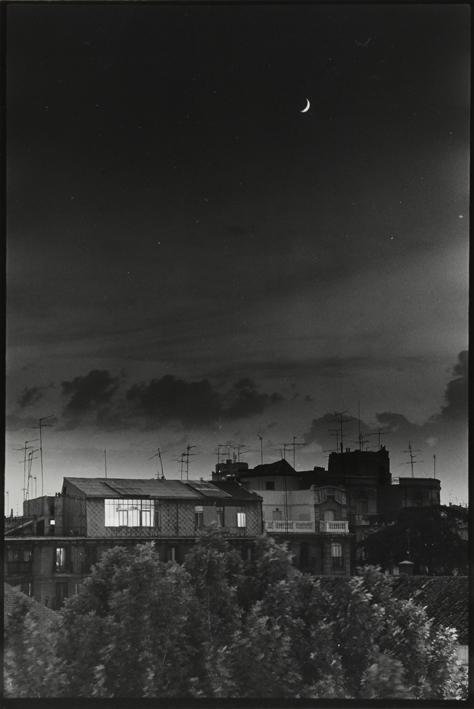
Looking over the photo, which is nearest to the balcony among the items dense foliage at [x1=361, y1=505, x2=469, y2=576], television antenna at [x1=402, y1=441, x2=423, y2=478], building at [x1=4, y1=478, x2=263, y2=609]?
dense foliage at [x1=361, y1=505, x2=469, y2=576]

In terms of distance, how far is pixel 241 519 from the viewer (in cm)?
570

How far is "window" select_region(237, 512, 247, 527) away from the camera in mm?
5688

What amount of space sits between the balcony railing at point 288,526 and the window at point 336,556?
20cm

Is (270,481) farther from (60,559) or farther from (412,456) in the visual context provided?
(60,559)

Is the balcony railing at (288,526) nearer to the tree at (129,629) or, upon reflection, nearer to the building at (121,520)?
the building at (121,520)

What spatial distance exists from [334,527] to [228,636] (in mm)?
931

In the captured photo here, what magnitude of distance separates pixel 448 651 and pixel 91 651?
84.4 inches

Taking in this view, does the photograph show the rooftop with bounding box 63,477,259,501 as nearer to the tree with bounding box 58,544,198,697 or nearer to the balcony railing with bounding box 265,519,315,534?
the balcony railing with bounding box 265,519,315,534

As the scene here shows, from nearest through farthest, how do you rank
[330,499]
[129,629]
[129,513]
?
[129,629], [129,513], [330,499]

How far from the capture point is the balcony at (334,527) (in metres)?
5.71

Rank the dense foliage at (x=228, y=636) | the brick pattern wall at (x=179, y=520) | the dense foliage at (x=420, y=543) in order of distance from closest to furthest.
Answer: the dense foliage at (x=228, y=636)
the dense foliage at (x=420, y=543)
the brick pattern wall at (x=179, y=520)

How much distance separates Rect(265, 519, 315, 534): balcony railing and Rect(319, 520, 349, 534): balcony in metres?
0.08

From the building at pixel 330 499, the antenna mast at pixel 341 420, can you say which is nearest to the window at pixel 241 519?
the building at pixel 330 499

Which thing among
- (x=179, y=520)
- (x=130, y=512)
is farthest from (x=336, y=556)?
(x=130, y=512)
